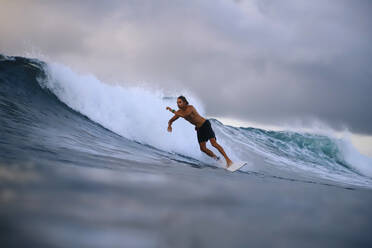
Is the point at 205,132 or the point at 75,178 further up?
the point at 205,132

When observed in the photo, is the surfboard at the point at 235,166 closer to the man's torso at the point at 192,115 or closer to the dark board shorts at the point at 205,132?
the dark board shorts at the point at 205,132

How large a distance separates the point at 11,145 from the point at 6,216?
2048 mm

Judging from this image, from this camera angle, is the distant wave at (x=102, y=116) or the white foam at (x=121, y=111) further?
the white foam at (x=121, y=111)

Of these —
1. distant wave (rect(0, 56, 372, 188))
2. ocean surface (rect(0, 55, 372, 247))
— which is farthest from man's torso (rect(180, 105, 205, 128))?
ocean surface (rect(0, 55, 372, 247))

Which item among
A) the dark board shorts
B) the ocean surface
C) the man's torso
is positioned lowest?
the ocean surface

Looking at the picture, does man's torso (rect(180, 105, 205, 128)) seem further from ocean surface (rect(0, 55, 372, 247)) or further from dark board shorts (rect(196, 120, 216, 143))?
ocean surface (rect(0, 55, 372, 247))

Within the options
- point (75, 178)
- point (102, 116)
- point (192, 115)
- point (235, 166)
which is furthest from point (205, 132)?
point (75, 178)

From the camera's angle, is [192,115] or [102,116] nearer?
[192,115]

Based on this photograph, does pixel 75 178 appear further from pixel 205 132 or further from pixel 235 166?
pixel 205 132

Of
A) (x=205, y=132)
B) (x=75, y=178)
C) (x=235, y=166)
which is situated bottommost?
(x=75, y=178)

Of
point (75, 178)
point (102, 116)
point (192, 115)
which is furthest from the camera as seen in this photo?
point (102, 116)

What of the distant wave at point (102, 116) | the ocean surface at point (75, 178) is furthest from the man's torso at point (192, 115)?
the ocean surface at point (75, 178)

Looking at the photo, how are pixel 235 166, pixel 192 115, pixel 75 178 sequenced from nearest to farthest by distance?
pixel 75 178 < pixel 235 166 < pixel 192 115

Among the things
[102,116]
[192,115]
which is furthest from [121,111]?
[192,115]
